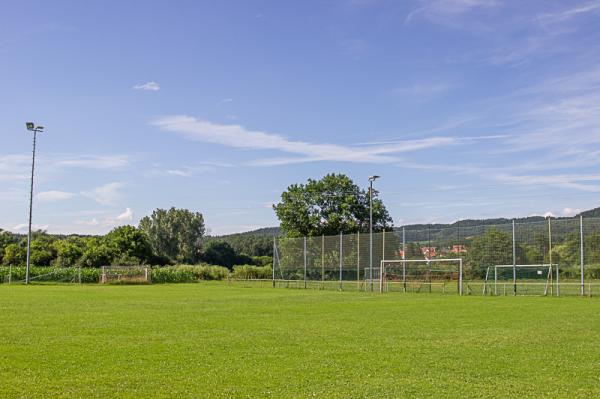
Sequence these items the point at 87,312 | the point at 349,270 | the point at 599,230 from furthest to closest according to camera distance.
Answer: the point at 349,270 < the point at 599,230 < the point at 87,312

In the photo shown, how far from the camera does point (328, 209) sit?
2793 inches

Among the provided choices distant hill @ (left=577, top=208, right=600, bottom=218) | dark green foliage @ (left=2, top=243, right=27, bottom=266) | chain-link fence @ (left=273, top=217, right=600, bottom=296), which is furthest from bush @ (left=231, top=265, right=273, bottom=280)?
distant hill @ (left=577, top=208, right=600, bottom=218)

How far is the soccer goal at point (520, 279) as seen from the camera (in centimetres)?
3303

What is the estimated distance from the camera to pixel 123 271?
6062cm

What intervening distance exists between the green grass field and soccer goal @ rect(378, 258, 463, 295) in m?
18.6


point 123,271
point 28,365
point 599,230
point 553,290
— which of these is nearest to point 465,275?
point 553,290

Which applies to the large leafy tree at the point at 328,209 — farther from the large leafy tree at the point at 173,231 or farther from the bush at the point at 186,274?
the large leafy tree at the point at 173,231

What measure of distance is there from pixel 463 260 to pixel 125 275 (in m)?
33.9

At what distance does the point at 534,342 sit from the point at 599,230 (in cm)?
2088

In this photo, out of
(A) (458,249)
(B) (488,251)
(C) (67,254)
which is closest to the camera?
(B) (488,251)

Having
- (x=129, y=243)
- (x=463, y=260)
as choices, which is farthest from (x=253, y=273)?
(x=129, y=243)

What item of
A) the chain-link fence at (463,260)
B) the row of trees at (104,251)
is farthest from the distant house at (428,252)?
the row of trees at (104,251)

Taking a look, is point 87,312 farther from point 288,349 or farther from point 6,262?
point 6,262

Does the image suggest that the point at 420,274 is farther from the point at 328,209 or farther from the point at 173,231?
the point at 173,231
